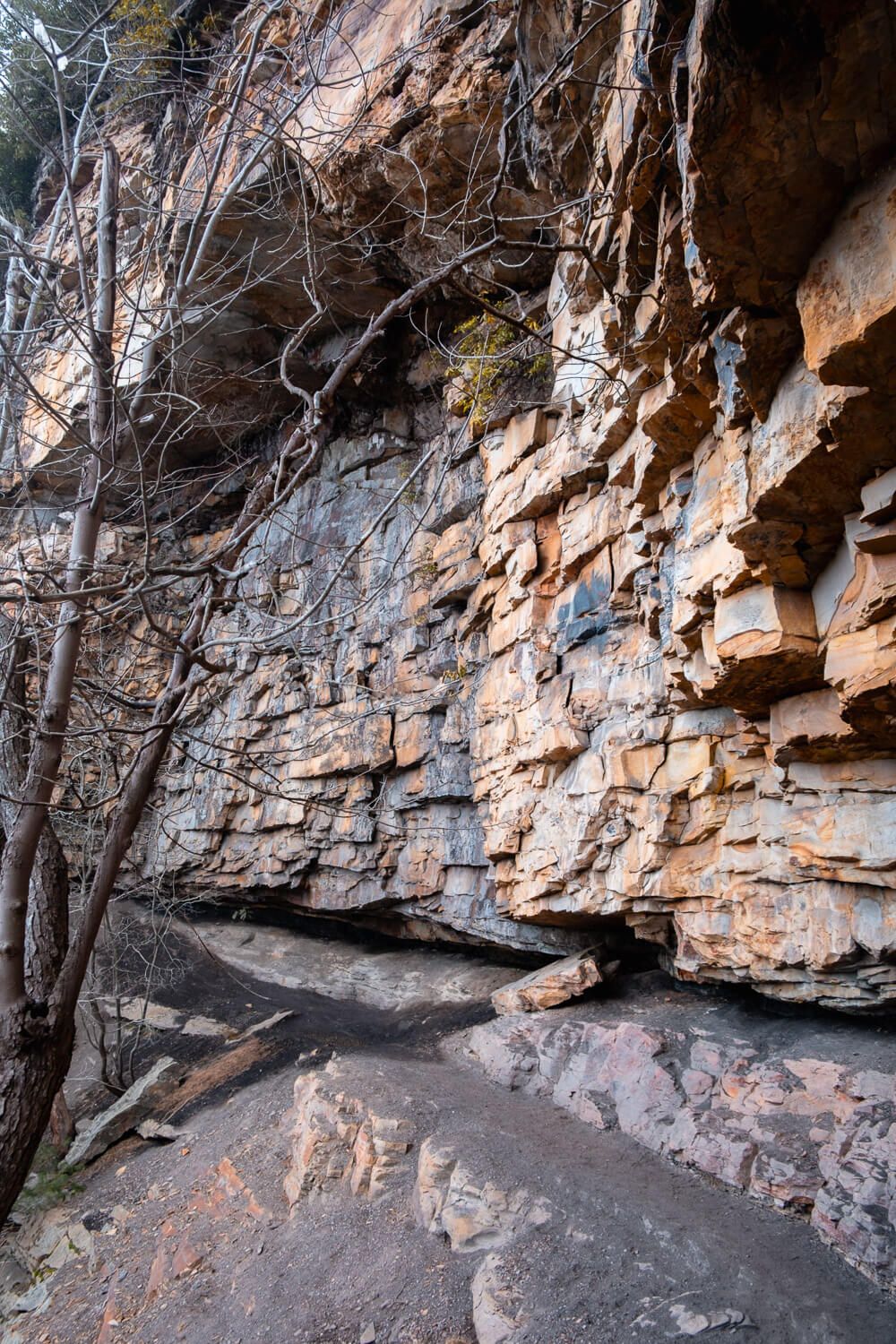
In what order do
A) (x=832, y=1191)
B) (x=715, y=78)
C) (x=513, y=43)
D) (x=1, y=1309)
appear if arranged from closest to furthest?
(x=715, y=78) → (x=832, y=1191) → (x=1, y=1309) → (x=513, y=43)

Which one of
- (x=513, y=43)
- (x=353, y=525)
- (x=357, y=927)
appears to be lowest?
(x=357, y=927)

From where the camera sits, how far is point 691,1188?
3.97 metres

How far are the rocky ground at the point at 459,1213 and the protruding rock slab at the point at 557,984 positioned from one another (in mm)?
161

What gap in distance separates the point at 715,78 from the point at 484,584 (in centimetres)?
572

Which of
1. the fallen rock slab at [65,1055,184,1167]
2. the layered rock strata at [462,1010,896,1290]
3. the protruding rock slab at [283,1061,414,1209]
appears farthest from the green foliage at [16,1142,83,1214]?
the layered rock strata at [462,1010,896,1290]

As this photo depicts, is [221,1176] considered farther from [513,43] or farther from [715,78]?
[513,43]

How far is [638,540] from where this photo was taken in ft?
17.4

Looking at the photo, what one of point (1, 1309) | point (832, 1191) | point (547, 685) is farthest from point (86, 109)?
point (1, 1309)

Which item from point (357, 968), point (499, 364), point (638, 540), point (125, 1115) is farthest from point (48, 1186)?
point (499, 364)

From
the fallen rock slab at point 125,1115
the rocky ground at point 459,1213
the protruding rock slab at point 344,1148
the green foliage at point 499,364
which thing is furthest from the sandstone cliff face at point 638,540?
the fallen rock slab at point 125,1115

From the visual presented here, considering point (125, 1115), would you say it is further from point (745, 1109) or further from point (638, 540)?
point (638, 540)

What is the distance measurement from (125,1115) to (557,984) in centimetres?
405

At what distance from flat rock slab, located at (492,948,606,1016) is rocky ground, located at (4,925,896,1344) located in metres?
0.16

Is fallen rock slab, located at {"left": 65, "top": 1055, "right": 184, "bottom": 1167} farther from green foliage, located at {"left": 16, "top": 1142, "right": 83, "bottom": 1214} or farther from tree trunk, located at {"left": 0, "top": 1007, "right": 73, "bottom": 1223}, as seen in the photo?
tree trunk, located at {"left": 0, "top": 1007, "right": 73, "bottom": 1223}
